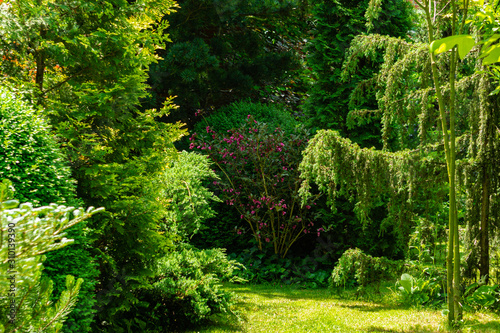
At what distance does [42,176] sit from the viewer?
289cm

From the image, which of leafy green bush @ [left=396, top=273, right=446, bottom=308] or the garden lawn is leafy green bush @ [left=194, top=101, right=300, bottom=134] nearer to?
the garden lawn

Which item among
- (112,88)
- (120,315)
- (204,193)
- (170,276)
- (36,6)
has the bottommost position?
(120,315)

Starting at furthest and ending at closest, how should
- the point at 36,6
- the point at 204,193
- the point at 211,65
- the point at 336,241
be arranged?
the point at 211,65
the point at 336,241
the point at 204,193
the point at 36,6

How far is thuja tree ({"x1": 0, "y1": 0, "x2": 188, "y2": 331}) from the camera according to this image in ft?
12.3

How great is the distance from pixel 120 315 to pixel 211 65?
7.87 m

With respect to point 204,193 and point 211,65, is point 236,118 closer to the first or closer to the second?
point 211,65

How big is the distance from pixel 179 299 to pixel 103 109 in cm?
202

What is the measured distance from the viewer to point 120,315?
4.16 meters

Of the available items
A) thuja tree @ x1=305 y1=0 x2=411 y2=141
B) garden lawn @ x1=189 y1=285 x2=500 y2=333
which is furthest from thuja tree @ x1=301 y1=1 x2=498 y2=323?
thuja tree @ x1=305 y1=0 x2=411 y2=141

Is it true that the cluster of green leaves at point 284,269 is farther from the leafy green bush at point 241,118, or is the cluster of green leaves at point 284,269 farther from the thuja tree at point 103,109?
the thuja tree at point 103,109

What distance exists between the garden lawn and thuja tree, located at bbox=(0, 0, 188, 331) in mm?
1103

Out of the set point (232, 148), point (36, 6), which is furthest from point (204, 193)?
point (36, 6)

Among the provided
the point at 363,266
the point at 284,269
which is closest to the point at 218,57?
the point at 284,269

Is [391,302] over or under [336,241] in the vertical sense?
under
